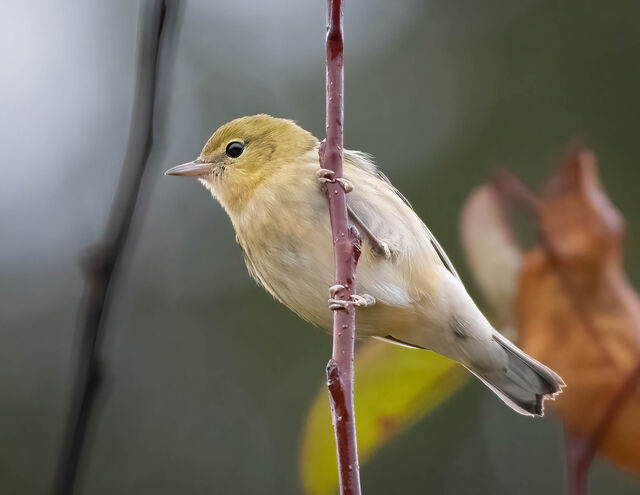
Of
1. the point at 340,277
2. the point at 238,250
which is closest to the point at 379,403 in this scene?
the point at 340,277

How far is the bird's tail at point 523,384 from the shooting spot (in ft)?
7.06

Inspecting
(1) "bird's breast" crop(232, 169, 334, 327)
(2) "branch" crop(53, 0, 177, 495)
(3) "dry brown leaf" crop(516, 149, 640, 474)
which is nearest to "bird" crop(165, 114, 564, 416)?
(1) "bird's breast" crop(232, 169, 334, 327)

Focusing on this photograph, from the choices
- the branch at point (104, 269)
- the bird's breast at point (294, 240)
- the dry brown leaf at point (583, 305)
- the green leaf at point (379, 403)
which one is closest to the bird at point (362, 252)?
the bird's breast at point (294, 240)

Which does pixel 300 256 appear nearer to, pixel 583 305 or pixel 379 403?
pixel 379 403

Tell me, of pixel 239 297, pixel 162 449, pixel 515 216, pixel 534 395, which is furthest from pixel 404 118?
pixel 515 216

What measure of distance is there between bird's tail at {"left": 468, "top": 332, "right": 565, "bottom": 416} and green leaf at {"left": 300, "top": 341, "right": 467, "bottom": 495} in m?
0.73

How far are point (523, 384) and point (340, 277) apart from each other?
124 cm

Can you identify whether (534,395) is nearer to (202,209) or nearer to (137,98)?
(137,98)

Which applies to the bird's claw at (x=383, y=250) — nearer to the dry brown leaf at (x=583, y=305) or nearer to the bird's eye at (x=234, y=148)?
the bird's eye at (x=234, y=148)

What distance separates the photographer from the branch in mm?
692

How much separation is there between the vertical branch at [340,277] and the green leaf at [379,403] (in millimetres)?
325

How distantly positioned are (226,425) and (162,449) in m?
0.63

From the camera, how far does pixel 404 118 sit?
18.5 ft

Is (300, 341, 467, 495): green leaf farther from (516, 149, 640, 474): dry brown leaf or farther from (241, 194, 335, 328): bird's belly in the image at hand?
(241, 194, 335, 328): bird's belly
